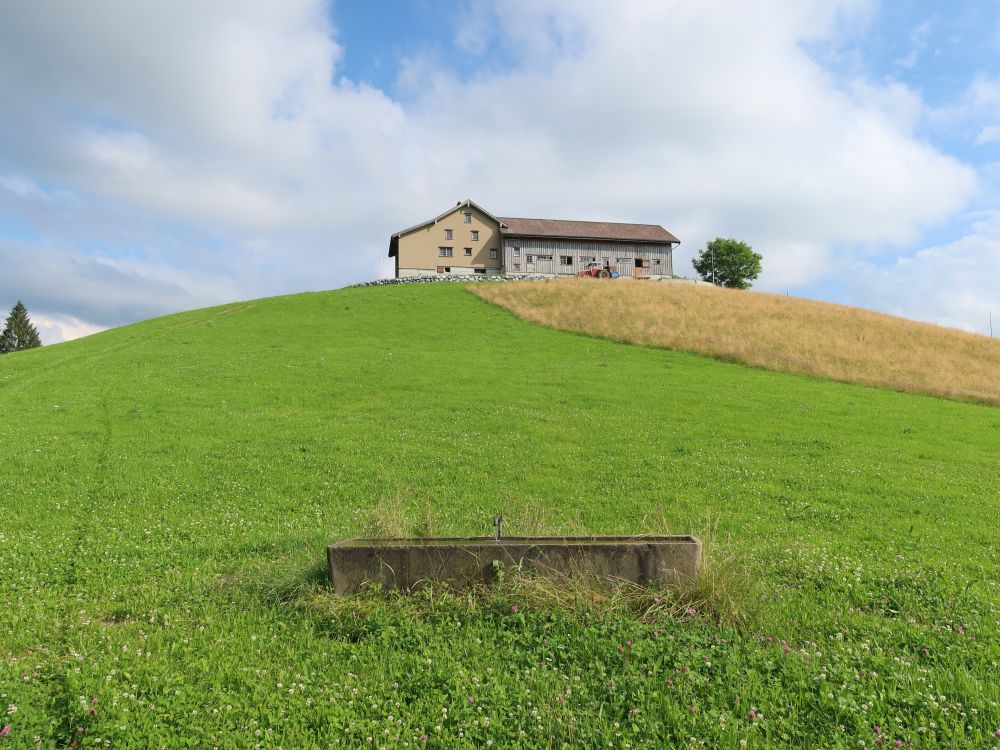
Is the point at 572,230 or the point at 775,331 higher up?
the point at 572,230

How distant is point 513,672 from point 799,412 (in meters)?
19.8

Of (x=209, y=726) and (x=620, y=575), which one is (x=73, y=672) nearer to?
(x=209, y=726)

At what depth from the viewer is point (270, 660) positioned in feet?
18.5

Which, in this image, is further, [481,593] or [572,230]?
[572,230]

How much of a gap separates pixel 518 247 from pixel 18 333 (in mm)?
91118

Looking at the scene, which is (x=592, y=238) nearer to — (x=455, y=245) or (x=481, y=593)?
(x=455, y=245)

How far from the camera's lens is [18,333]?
10206 centimetres

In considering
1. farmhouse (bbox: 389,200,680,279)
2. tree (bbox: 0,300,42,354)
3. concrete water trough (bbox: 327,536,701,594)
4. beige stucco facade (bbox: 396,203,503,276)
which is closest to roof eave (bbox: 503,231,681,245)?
farmhouse (bbox: 389,200,680,279)

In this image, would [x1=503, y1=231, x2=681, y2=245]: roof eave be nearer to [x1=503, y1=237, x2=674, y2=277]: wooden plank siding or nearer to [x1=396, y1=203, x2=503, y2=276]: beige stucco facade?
[x1=503, y1=237, x2=674, y2=277]: wooden plank siding

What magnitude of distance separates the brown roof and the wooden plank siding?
34.0 inches

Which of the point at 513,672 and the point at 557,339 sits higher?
the point at 557,339

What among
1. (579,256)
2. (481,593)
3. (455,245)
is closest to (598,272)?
(579,256)

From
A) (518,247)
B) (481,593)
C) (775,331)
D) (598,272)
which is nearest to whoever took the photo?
(481,593)

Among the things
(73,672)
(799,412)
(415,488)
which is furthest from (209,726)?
(799,412)
